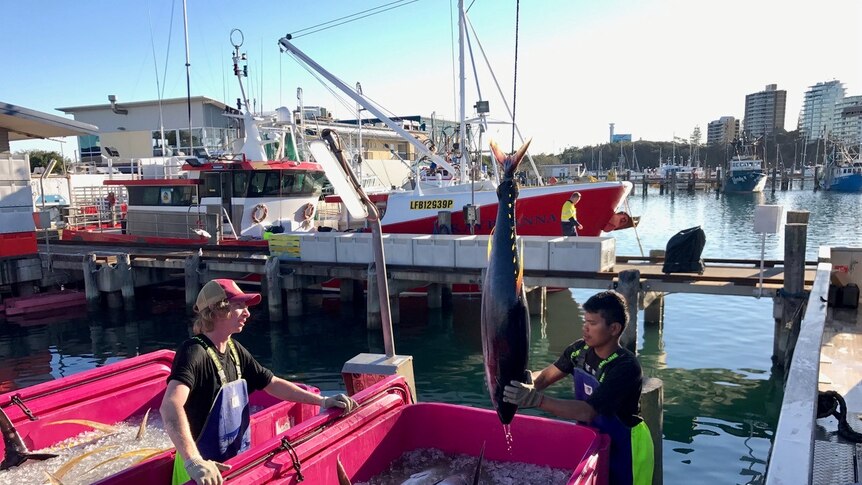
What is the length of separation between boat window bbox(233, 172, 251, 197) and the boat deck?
1461 cm

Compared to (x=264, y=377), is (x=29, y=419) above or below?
below

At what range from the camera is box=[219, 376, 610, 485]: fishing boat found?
333 cm

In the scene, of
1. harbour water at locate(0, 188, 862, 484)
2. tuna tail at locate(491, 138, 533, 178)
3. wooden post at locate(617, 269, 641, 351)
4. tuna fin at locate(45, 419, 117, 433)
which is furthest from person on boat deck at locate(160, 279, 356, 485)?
wooden post at locate(617, 269, 641, 351)

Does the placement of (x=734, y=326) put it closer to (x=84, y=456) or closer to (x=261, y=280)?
(x=261, y=280)

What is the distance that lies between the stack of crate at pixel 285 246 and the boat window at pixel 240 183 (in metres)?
3.29

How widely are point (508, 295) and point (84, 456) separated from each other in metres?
3.60

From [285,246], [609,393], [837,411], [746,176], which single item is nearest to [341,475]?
[609,393]

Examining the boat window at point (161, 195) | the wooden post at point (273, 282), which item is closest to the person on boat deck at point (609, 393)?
the wooden post at point (273, 282)

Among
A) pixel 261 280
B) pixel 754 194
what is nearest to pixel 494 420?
pixel 261 280

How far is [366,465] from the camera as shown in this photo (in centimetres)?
409

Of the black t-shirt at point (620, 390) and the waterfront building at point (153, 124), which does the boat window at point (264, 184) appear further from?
the waterfront building at point (153, 124)

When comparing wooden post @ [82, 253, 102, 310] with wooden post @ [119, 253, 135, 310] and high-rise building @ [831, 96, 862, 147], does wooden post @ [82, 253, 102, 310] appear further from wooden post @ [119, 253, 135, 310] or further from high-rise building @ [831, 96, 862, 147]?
high-rise building @ [831, 96, 862, 147]

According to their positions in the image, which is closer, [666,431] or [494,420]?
[494,420]

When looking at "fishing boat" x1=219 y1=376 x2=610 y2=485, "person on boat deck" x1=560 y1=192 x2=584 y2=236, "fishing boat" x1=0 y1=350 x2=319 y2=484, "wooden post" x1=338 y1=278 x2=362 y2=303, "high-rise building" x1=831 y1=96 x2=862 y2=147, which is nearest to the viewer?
"fishing boat" x1=219 y1=376 x2=610 y2=485
